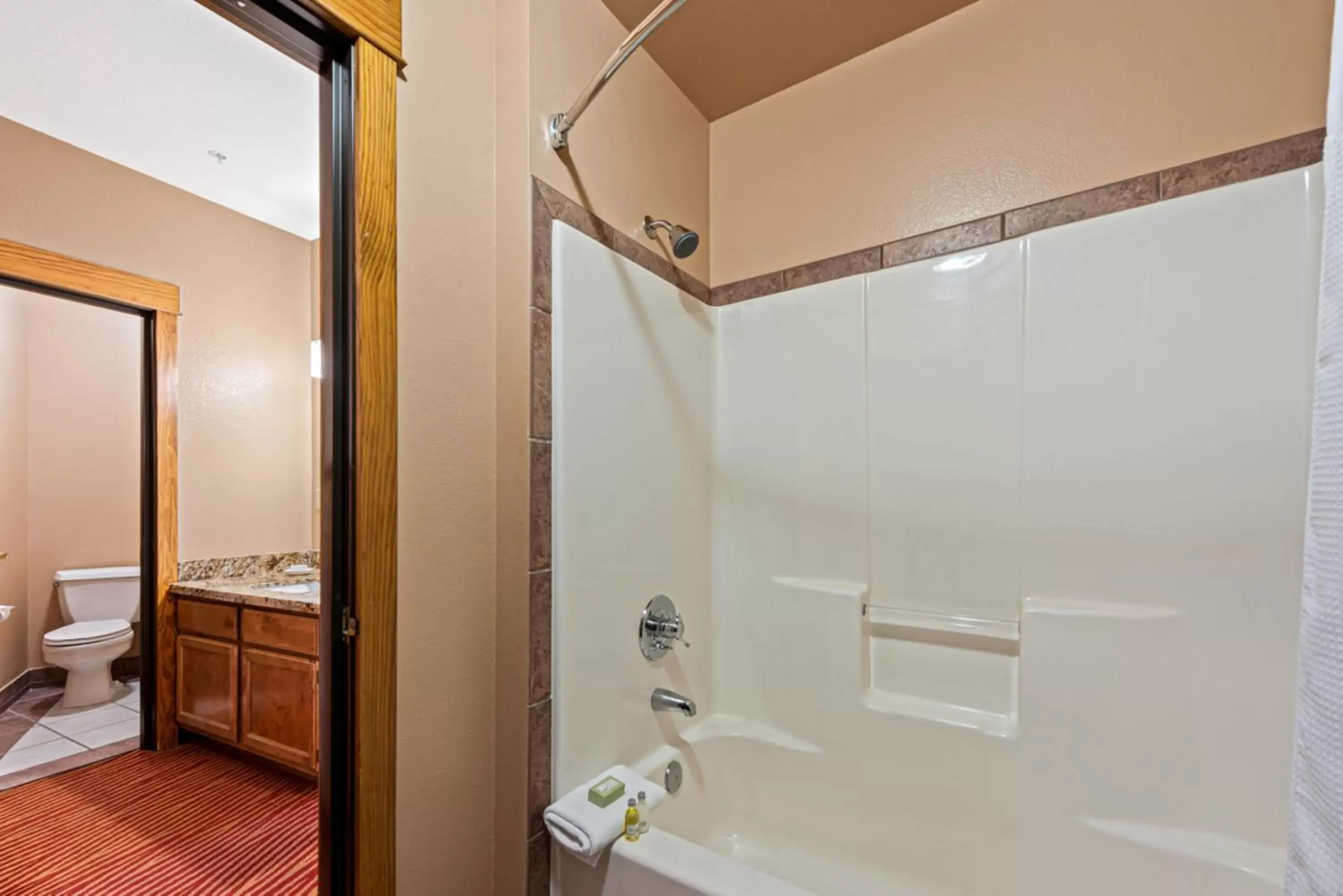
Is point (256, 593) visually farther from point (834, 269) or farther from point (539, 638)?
point (834, 269)

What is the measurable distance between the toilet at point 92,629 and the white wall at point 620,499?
10.9 feet

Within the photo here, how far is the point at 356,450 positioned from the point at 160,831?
84.7 inches

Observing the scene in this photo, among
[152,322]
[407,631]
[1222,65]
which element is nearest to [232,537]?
[152,322]

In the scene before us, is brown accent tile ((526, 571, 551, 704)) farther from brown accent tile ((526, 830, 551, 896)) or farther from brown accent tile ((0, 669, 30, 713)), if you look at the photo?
brown accent tile ((0, 669, 30, 713))

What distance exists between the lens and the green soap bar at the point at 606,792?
1.23 meters

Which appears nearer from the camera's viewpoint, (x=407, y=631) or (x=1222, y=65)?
(x=407, y=631)

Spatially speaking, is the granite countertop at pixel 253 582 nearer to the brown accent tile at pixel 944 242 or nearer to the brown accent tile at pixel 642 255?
the brown accent tile at pixel 642 255

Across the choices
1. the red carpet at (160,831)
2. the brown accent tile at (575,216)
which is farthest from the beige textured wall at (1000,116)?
the red carpet at (160,831)

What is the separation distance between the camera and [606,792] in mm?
1252

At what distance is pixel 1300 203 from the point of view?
3.92 ft

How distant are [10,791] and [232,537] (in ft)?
4.05

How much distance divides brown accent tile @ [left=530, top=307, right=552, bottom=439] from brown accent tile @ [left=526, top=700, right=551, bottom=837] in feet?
2.03

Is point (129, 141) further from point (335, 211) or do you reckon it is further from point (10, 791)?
point (10, 791)

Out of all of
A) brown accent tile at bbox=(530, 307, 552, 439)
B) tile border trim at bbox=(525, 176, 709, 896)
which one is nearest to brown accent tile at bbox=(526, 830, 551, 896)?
tile border trim at bbox=(525, 176, 709, 896)
